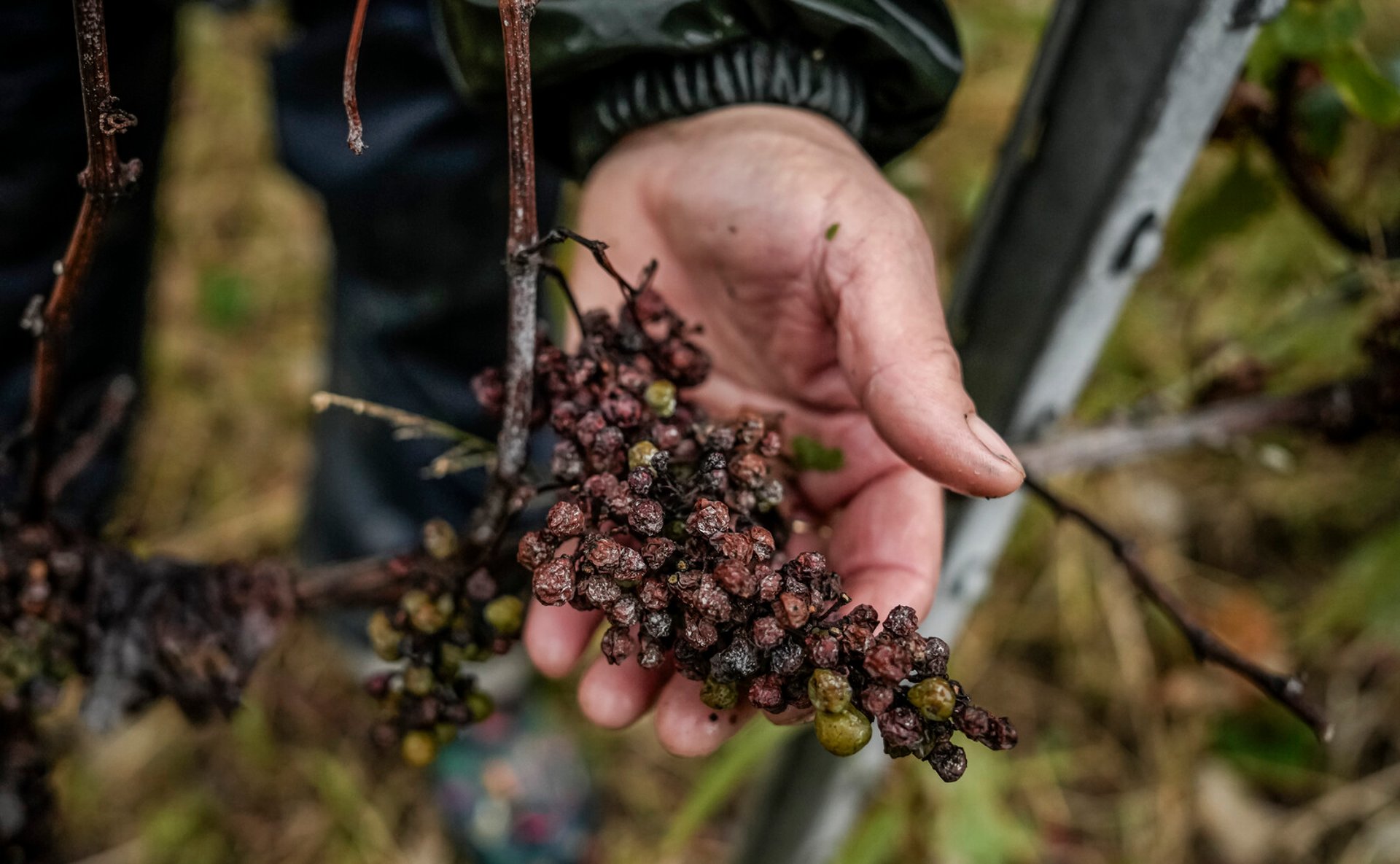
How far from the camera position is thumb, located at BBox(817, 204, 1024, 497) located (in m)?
1.01

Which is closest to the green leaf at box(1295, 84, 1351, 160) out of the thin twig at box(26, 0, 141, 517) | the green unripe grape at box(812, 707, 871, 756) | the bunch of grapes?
the bunch of grapes

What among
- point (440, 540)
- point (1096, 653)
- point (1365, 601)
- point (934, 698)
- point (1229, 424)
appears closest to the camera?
point (934, 698)

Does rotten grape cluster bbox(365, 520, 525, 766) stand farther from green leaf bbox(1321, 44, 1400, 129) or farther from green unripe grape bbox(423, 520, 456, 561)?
green leaf bbox(1321, 44, 1400, 129)

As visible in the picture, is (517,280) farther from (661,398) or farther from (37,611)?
(37,611)

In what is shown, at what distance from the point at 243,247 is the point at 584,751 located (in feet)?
7.92

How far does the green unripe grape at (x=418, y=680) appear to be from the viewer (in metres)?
1.21

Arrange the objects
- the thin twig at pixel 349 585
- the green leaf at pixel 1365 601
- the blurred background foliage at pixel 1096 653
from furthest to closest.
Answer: the blurred background foliage at pixel 1096 653
the green leaf at pixel 1365 601
the thin twig at pixel 349 585

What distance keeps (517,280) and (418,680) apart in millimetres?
518

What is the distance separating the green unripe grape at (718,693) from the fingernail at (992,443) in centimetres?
36

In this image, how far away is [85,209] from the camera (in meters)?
1.03

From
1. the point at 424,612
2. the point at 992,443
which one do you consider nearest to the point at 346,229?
the point at 424,612

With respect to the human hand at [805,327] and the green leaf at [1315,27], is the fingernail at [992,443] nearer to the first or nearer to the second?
the human hand at [805,327]

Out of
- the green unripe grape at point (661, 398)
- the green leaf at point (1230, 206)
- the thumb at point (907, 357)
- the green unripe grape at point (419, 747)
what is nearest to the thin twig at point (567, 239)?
the green unripe grape at point (661, 398)

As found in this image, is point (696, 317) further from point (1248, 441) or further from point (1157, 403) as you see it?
point (1248, 441)
